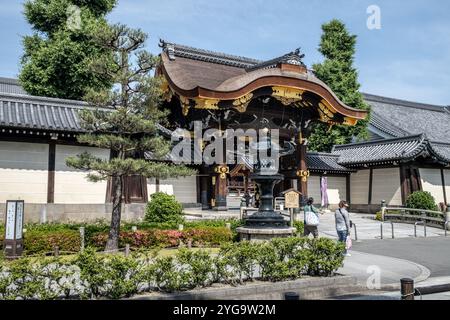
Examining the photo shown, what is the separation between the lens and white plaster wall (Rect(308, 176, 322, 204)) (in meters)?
28.0

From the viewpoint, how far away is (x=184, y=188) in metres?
23.5

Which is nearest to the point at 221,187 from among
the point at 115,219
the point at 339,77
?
the point at 115,219

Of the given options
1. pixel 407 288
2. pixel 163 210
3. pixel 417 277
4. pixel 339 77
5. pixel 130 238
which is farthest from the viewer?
pixel 339 77

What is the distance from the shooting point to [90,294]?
7043 mm

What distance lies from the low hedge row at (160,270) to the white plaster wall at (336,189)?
2044 cm

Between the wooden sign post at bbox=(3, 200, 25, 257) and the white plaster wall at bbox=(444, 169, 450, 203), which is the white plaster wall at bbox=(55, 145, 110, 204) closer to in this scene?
the wooden sign post at bbox=(3, 200, 25, 257)

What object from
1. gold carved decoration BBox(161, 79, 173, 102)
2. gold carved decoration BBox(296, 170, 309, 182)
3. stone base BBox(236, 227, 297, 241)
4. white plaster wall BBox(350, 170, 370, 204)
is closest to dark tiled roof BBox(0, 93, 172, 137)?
gold carved decoration BBox(161, 79, 173, 102)

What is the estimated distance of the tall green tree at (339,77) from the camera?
1219 inches

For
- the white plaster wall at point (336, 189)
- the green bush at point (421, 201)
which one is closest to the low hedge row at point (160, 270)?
the green bush at point (421, 201)

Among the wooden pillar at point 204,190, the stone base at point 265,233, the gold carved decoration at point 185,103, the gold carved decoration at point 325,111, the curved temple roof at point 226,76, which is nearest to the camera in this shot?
the stone base at point 265,233

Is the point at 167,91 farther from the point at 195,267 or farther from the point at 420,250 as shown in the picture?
the point at 195,267

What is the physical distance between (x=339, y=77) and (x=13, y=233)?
25979 mm

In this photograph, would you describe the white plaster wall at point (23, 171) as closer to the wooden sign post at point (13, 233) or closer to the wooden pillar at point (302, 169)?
the wooden sign post at point (13, 233)
